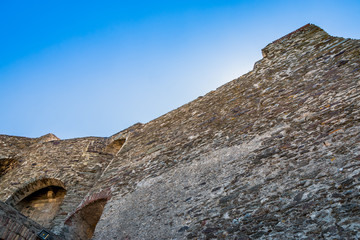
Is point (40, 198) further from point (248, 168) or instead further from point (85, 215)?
point (248, 168)

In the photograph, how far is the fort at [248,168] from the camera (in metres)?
2.46

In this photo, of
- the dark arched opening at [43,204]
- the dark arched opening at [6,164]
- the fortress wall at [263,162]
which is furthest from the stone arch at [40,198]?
the fortress wall at [263,162]

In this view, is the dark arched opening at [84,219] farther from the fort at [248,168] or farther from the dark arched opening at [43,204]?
the dark arched opening at [43,204]

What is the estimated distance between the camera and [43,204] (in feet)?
22.4

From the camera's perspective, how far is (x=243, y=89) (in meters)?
5.27

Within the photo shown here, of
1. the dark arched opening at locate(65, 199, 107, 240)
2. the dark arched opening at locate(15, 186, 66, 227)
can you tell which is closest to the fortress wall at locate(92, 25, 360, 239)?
the dark arched opening at locate(65, 199, 107, 240)

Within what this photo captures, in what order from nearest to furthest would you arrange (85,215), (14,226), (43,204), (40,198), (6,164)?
(14,226)
(85,215)
(43,204)
(40,198)
(6,164)

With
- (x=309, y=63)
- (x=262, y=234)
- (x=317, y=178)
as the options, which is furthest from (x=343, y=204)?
(x=309, y=63)

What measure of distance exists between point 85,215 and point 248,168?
352 cm

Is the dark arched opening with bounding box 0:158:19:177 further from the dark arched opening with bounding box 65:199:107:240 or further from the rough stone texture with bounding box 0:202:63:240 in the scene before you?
the rough stone texture with bounding box 0:202:63:240

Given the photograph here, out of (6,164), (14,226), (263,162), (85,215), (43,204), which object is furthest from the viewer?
(6,164)

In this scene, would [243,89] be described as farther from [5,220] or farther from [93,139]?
[93,139]

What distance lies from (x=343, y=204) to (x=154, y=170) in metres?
3.08

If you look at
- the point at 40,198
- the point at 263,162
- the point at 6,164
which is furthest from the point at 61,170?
the point at 263,162
